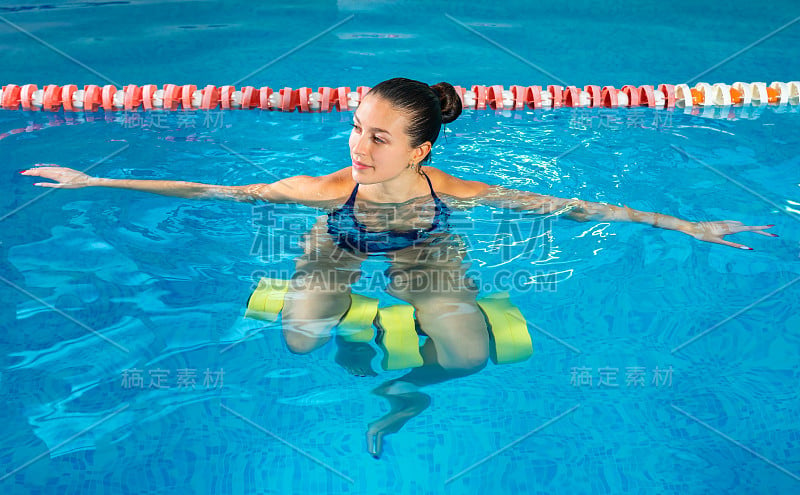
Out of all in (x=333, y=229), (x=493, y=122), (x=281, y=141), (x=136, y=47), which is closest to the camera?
(x=333, y=229)

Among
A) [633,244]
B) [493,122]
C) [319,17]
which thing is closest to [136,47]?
[319,17]

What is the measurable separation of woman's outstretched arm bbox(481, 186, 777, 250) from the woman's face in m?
0.59

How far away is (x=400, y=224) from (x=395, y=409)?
0.86 metres

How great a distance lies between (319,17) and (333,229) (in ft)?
14.3

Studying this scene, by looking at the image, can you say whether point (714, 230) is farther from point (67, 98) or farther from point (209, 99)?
point (67, 98)

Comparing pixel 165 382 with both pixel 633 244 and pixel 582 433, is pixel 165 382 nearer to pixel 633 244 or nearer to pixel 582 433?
pixel 582 433

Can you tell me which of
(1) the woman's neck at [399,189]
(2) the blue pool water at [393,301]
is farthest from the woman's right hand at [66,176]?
(1) the woman's neck at [399,189]

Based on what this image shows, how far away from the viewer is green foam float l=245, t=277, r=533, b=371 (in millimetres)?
2562

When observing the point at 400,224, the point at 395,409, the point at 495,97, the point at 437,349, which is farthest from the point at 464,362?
the point at 495,97

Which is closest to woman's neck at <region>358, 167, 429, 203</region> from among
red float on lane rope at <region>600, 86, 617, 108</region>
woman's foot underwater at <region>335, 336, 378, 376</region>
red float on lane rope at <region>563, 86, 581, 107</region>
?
woman's foot underwater at <region>335, 336, 378, 376</region>

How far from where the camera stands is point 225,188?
3.04 metres

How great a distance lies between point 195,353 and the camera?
2.72m

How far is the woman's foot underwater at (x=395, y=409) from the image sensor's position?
2.38 m

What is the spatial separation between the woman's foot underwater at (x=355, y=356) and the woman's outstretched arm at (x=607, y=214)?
87 cm
